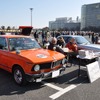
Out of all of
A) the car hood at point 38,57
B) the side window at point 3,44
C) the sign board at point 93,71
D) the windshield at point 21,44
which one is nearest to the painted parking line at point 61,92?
the sign board at point 93,71

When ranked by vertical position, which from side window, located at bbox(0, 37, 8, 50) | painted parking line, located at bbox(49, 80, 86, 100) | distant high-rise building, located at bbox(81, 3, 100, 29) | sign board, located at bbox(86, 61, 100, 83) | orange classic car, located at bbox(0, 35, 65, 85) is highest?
distant high-rise building, located at bbox(81, 3, 100, 29)

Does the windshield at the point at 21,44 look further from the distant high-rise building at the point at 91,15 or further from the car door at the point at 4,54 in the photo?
the distant high-rise building at the point at 91,15

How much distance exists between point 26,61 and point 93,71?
2.80 metres

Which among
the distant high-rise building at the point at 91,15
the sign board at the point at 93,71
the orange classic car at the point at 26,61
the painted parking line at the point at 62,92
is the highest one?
the distant high-rise building at the point at 91,15

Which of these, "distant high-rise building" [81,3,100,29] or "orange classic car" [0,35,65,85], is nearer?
"orange classic car" [0,35,65,85]

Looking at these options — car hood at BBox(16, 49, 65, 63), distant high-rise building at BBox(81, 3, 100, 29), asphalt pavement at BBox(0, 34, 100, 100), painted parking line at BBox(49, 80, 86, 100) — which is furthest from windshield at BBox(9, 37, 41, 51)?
distant high-rise building at BBox(81, 3, 100, 29)

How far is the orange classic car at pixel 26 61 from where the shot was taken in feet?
19.5

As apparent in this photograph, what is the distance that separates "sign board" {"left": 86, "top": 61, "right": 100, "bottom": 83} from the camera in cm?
696

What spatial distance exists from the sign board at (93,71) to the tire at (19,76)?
241 cm

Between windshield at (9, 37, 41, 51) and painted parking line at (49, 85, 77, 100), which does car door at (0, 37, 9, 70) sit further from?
painted parking line at (49, 85, 77, 100)

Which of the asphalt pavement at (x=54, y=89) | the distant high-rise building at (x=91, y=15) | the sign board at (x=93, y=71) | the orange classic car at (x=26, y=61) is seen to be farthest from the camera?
the distant high-rise building at (x=91, y=15)

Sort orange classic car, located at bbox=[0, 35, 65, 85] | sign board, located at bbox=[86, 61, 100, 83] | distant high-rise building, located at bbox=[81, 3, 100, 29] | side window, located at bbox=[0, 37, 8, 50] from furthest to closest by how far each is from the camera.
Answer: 1. distant high-rise building, located at bbox=[81, 3, 100, 29]
2. side window, located at bbox=[0, 37, 8, 50]
3. sign board, located at bbox=[86, 61, 100, 83]
4. orange classic car, located at bbox=[0, 35, 65, 85]

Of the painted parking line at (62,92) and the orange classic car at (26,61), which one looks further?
the orange classic car at (26,61)

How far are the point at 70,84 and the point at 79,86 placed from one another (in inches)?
14.1
